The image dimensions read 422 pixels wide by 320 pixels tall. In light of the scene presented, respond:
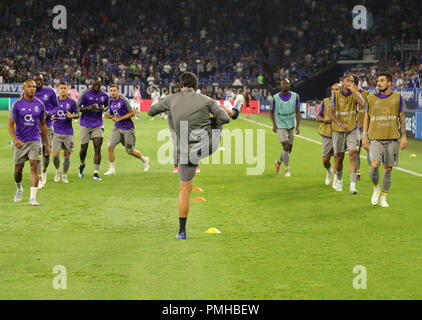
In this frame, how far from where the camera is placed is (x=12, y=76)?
57781mm

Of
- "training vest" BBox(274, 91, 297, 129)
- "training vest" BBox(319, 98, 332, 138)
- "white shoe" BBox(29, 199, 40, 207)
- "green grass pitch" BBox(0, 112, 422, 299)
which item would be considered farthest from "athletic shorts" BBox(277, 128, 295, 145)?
"white shoe" BBox(29, 199, 40, 207)

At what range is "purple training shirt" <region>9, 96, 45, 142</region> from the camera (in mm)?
11781

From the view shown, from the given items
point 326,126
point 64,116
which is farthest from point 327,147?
point 64,116

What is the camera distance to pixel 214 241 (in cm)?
909

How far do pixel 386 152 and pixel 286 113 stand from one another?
4727 mm

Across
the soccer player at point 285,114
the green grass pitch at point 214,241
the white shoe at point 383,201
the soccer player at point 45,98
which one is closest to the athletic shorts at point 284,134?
the soccer player at point 285,114

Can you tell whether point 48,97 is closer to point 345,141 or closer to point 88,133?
point 88,133

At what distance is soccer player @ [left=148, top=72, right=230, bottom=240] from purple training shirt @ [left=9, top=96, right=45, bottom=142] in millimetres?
3445

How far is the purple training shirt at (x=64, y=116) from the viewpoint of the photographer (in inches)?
586

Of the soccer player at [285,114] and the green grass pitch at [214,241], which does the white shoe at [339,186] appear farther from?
the soccer player at [285,114]

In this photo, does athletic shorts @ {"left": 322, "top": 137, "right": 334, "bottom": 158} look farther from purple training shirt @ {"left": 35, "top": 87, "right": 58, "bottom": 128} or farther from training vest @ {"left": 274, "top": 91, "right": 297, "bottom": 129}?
purple training shirt @ {"left": 35, "top": 87, "right": 58, "bottom": 128}

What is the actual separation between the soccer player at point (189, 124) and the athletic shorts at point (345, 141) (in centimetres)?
501
